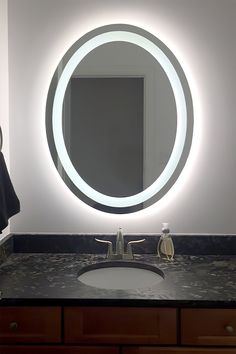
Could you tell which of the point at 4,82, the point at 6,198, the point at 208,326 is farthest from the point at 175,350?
the point at 4,82

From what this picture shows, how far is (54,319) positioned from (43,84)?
97 centimetres

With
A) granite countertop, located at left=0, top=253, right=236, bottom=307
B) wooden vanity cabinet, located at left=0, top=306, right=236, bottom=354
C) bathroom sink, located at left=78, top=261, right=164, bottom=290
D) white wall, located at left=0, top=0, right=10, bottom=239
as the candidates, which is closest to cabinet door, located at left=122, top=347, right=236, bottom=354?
wooden vanity cabinet, located at left=0, top=306, right=236, bottom=354

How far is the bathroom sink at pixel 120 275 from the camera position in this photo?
4.49 feet

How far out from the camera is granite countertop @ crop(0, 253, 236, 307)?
3.57 ft

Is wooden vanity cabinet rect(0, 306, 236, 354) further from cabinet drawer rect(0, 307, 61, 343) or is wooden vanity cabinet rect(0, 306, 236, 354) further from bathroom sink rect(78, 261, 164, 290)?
bathroom sink rect(78, 261, 164, 290)

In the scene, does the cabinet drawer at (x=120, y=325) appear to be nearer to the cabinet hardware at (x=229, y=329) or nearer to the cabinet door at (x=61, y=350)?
the cabinet door at (x=61, y=350)

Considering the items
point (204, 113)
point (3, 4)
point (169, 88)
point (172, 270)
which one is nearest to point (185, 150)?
point (204, 113)

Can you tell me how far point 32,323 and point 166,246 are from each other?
2.02 ft

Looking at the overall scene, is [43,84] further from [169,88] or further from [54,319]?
[54,319]

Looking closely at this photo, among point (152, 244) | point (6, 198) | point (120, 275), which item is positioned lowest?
point (120, 275)

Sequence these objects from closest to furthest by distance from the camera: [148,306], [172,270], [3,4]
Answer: [148,306] < [172,270] < [3,4]

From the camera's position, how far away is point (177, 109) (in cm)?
156

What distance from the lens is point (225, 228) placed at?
1575 mm

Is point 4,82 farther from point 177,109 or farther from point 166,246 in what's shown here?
point 166,246
